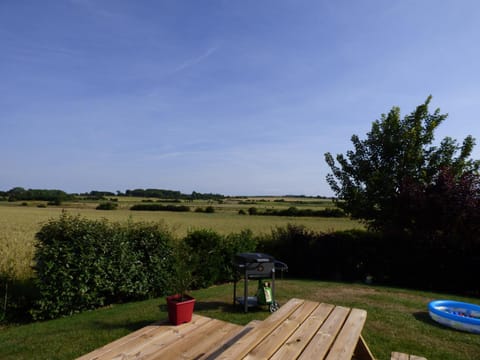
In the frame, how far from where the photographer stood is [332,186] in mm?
11812

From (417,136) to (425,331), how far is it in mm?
7534

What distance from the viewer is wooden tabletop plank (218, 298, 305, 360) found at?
2062 mm

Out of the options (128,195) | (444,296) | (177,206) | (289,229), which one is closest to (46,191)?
(128,195)

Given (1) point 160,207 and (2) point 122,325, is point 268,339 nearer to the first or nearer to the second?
(2) point 122,325

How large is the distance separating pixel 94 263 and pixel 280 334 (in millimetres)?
5124

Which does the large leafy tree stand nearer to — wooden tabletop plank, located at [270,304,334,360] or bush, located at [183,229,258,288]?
bush, located at [183,229,258,288]

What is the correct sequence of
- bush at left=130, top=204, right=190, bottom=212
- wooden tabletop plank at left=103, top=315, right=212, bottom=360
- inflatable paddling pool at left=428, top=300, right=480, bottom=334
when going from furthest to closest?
bush at left=130, top=204, right=190, bottom=212 → inflatable paddling pool at left=428, top=300, right=480, bottom=334 → wooden tabletop plank at left=103, top=315, right=212, bottom=360

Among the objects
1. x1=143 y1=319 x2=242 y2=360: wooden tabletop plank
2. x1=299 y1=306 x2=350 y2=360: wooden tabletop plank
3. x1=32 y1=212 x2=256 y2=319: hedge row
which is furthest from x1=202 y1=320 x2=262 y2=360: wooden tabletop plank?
x1=32 y1=212 x2=256 y2=319: hedge row

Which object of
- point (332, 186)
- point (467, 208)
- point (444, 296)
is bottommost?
point (444, 296)

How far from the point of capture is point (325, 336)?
2535mm

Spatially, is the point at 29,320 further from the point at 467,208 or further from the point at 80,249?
the point at 467,208

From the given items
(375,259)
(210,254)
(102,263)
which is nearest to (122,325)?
(102,263)

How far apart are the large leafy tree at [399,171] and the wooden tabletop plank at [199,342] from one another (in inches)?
285

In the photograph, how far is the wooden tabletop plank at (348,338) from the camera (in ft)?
7.27
